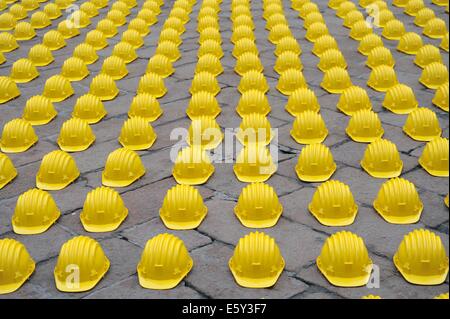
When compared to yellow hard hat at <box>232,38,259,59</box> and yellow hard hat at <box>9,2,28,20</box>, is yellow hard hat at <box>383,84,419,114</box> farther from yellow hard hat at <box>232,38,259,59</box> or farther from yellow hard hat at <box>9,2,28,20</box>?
yellow hard hat at <box>9,2,28,20</box>

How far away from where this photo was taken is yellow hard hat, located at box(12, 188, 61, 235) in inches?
236

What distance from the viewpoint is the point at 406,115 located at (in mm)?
7969

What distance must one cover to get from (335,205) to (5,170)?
10.9ft

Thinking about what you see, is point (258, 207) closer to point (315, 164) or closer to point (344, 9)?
point (315, 164)

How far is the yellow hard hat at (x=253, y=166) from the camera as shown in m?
6.70

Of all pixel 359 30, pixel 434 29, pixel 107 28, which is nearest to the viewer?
pixel 434 29

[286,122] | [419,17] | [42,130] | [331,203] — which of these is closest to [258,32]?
[419,17]

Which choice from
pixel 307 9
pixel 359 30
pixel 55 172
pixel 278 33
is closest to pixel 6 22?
pixel 278 33

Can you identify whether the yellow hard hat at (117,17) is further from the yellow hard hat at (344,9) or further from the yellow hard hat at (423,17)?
the yellow hard hat at (423,17)

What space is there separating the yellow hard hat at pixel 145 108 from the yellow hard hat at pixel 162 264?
3.09 metres

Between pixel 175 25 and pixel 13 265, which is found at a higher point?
pixel 13 265

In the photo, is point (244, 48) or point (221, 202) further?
point (244, 48)

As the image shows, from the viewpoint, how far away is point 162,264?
5.22 meters

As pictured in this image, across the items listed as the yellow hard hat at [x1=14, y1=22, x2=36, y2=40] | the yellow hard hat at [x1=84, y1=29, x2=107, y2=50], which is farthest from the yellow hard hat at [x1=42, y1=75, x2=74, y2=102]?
the yellow hard hat at [x1=14, y1=22, x2=36, y2=40]
